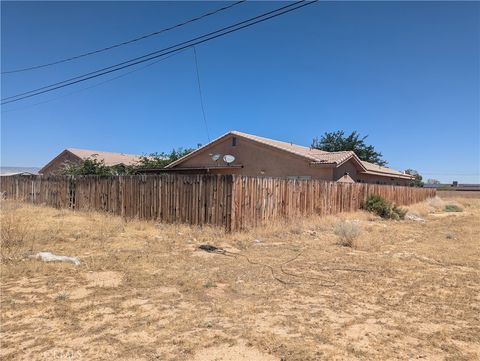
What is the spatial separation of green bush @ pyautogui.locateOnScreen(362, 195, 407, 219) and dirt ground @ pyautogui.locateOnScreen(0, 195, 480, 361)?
951cm

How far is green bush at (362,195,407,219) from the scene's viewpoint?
63.9 feet

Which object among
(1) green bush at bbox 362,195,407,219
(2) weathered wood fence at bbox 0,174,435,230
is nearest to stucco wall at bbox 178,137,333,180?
(1) green bush at bbox 362,195,407,219

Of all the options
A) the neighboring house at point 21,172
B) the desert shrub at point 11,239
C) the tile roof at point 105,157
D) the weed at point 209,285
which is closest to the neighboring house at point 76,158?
the tile roof at point 105,157

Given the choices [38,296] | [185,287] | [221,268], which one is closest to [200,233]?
[221,268]

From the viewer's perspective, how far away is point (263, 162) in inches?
873

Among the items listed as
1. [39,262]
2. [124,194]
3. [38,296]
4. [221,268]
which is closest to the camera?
[38,296]

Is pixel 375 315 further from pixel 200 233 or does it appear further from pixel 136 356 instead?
pixel 200 233

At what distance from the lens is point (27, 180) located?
754 inches

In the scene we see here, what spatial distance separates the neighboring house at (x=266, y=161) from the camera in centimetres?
2088

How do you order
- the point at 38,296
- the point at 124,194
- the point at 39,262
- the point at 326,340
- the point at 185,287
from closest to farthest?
the point at 326,340 → the point at 38,296 → the point at 185,287 → the point at 39,262 → the point at 124,194

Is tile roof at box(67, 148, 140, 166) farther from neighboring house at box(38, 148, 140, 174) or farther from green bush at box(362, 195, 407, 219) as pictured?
green bush at box(362, 195, 407, 219)

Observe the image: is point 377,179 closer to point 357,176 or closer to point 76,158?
point 357,176

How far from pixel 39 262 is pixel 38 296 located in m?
1.90

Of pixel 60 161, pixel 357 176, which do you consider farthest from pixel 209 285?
pixel 60 161
